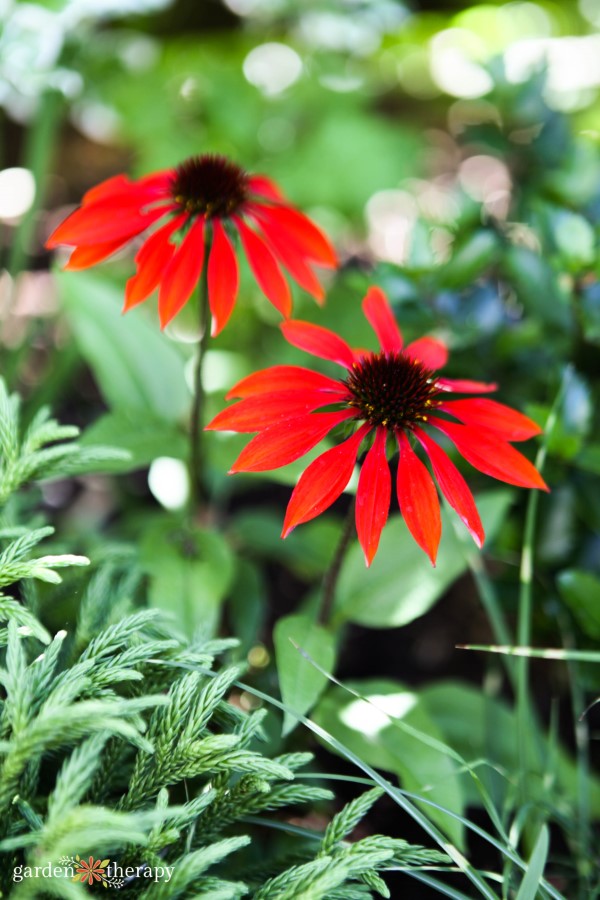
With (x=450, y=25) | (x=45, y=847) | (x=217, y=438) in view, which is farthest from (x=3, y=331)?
(x=450, y=25)

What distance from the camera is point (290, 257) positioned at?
0.81m

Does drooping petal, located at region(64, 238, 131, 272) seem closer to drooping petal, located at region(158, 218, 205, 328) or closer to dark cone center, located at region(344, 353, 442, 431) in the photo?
drooping petal, located at region(158, 218, 205, 328)

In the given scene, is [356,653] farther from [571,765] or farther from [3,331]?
[3,331]

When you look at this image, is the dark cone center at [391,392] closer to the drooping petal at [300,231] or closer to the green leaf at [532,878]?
the drooping petal at [300,231]

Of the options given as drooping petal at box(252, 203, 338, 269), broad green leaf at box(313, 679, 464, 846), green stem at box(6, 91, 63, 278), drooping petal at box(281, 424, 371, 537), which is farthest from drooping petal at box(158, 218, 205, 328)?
green stem at box(6, 91, 63, 278)

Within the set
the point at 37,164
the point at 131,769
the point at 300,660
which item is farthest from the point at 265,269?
the point at 37,164

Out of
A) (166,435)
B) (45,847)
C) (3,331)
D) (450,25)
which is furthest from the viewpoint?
(450,25)

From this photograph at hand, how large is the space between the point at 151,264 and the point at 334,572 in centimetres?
35

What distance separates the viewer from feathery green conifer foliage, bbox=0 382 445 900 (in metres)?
0.49

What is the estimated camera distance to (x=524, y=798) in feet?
2.39

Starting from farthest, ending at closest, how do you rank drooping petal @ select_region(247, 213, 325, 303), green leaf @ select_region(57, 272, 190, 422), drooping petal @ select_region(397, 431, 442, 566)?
green leaf @ select_region(57, 272, 190, 422)
drooping petal @ select_region(247, 213, 325, 303)
drooping petal @ select_region(397, 431, 442, 566)

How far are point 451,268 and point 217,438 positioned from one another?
384 mm

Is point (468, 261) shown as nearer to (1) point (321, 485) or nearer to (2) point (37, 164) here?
(1) point (321, 485)

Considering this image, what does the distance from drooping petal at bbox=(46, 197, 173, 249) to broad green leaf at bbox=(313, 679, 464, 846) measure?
0.53m
